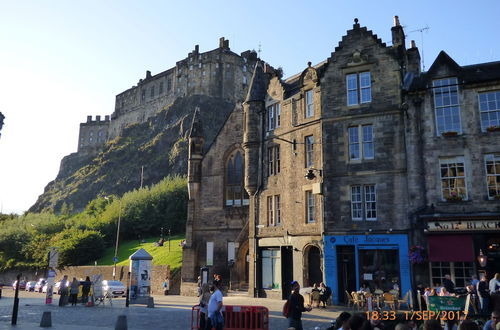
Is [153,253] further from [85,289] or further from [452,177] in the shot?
[452,177]

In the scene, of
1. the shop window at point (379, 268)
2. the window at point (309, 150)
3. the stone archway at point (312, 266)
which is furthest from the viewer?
the window at point (309, 150)

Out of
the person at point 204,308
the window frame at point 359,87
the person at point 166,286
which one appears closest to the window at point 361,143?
the window frame at point 359,87

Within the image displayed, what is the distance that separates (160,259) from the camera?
40750 millimetres

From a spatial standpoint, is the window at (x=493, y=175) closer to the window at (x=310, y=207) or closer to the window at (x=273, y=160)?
the window at (x=310, y=207)

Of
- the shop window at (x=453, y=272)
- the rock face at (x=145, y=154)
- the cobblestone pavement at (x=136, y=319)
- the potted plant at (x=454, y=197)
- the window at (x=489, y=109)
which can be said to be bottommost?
the cobblestone pavement at (x=136, y=319)

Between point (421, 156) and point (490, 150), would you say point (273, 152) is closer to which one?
point (421, 156)

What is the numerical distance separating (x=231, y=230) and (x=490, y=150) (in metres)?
19.4

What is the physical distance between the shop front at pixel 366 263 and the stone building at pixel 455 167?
2.87 feet

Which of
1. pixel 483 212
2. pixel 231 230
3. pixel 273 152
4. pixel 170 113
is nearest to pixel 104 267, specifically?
pixel 231 230

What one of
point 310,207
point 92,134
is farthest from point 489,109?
point 92,134

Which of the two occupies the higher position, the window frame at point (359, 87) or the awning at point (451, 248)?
the window frame at point (359, 87)

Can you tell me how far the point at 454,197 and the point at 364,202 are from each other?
4301 millimetres

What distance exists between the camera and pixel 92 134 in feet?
441

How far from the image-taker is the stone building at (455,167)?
19.6 meters
